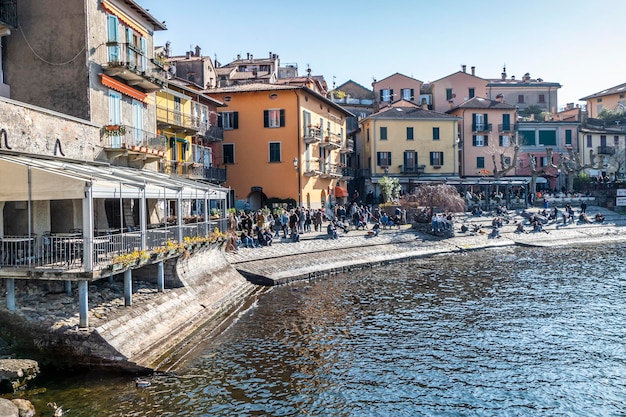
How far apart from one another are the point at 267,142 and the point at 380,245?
1466cm

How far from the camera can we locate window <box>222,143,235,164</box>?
1893 inches

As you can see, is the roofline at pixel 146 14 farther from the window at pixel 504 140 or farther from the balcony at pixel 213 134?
the window at pixel 504 140

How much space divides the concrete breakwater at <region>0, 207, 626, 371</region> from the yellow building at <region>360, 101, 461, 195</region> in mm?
23415

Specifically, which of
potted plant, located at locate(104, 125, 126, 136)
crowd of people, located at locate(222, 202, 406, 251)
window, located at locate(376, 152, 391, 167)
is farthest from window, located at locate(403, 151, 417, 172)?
potted plant, located at locate(104, 125, 126, 136)

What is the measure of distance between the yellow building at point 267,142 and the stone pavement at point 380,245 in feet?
29.3

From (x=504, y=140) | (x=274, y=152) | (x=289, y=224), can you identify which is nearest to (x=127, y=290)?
(x=289, y=224)

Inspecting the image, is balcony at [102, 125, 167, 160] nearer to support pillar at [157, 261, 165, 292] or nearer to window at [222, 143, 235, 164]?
support pillar at [157, 261, 165, 292]

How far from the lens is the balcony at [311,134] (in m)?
48.2

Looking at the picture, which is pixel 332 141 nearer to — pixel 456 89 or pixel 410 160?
pixel 410 160

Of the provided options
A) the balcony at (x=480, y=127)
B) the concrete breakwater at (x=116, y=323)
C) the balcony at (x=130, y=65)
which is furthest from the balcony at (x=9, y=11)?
the balcony at (x=480, y=127)

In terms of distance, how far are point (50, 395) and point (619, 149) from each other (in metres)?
76.6

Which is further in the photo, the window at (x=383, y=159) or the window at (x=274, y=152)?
the window at (x=383, y=159)

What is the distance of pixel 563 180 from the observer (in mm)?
69438

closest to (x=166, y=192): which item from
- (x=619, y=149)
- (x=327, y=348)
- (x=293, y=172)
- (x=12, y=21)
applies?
(x=327, y=348)
